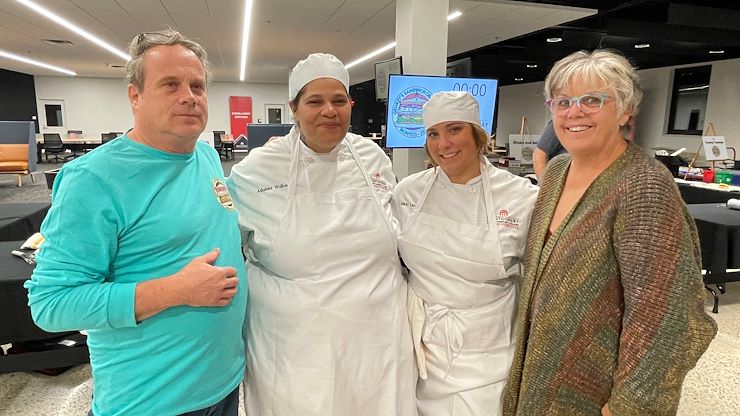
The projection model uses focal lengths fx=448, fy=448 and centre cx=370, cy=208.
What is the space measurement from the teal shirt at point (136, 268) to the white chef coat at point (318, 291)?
0.40 ft

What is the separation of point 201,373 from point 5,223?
2971 millimetres

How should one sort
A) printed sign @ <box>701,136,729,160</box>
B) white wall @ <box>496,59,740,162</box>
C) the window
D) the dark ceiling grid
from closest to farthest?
printed sign @ <box>701,136,729,160</box>
the dark ceiling grid
white wall @ <box>496,59,740,162</box>
the window

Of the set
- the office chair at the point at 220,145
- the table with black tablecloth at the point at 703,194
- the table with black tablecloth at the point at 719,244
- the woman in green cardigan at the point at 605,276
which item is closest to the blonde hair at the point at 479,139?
the woman in green cardigan at the point at 605,276

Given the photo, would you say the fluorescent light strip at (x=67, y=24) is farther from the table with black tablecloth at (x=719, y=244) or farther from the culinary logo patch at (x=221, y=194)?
the table with black tablecloth at (x=719, y=244)

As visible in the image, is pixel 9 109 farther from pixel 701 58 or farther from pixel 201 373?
pixel 701 58

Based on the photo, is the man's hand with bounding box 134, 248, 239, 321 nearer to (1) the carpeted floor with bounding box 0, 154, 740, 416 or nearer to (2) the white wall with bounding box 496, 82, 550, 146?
(1) the carpeted floor with bounding box 0, 154, 740, 416

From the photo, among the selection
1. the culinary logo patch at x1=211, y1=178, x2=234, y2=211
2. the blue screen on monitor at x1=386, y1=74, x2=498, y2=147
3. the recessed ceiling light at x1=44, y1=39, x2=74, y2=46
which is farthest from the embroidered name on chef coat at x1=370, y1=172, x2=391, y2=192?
the recessed ceiling light at x1=44, y1=39, x2=74, y2=46

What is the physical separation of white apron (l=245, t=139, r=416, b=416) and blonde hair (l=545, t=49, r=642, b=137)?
0.65 meters

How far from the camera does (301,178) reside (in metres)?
1.33

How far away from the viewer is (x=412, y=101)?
4.25 metres

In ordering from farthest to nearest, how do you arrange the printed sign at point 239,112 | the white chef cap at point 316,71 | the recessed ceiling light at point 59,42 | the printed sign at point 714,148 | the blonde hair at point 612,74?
the printed sign at point 239,112 → the recessed ceiling light at point 59,42 → the printed sign at point 714,148 → the white chef cap at point 316,71 → the blonde hair at point 612,74

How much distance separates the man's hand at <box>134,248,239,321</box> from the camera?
0.96m

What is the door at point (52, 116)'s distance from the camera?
16.8 m

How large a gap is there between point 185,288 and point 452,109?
35.6 inches
